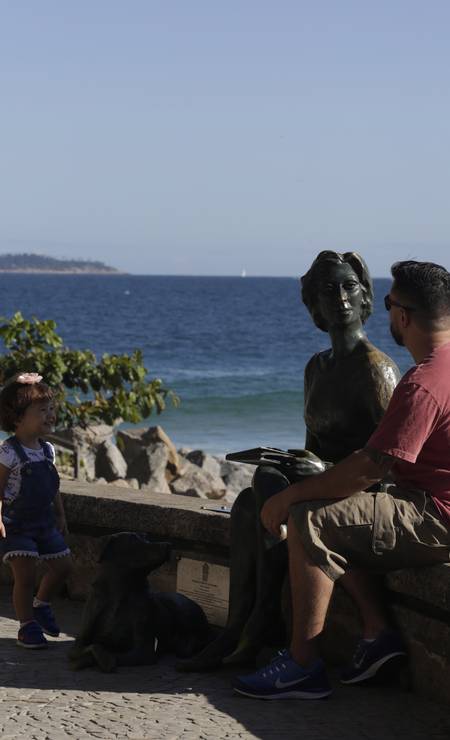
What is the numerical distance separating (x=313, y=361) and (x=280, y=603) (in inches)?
40.2

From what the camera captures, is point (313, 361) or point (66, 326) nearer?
point (313, 361)

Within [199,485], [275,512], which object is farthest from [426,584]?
[199,485]

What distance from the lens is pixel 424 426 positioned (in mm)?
4508

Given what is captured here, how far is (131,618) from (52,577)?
28.0 inches

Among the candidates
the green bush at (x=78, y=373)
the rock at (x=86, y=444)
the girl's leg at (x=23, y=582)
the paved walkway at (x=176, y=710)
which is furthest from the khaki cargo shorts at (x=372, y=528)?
the rock at (x=86, y=444)

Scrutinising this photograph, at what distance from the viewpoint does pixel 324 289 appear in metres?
5.42

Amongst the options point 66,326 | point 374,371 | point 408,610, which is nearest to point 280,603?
point 408,610

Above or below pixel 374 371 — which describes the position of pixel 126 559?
below

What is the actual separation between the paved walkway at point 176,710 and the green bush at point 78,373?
5075 mm

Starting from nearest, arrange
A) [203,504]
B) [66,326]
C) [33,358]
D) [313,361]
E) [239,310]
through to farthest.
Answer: [313,361]
[203,504]
[33,358]
[66,326]
[239,310]

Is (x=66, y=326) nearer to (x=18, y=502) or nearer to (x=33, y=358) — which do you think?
(x=33, y=358)

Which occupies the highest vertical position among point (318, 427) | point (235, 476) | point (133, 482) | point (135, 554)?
point (318, 427)

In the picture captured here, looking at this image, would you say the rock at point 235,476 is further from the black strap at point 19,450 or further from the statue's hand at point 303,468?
the statue's hand at point 303,468

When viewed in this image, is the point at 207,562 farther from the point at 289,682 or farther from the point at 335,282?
the point at 335,282
